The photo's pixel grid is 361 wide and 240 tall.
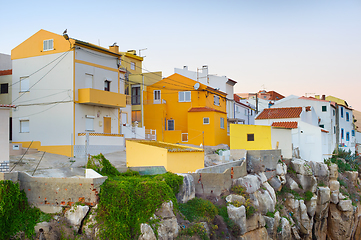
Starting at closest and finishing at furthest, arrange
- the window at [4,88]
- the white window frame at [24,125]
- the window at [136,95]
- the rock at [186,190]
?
the rock at [186,190] → the white window frame at [24,125] → the window at [4,88] → the window at [136,95]

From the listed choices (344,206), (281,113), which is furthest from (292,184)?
(281,113)

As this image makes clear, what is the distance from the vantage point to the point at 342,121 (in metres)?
50.9

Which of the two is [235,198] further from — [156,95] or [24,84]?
[156,95]

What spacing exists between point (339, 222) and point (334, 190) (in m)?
3.04

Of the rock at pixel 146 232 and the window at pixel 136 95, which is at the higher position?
the window at pixel 136 95

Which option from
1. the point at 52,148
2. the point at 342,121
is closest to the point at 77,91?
the point at 52,148

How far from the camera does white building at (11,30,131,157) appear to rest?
26.4 m

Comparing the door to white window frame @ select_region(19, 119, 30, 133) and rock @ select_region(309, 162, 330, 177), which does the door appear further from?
rock @ select_region(309, 162, 330, 177)

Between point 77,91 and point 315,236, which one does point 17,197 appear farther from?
point 315,236

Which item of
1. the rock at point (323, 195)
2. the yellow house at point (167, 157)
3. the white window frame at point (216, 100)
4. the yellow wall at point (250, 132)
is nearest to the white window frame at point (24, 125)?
the yellow house at point (167, 157)

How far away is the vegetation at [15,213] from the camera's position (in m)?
12.9

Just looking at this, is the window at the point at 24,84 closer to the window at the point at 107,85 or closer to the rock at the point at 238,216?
the window at the point at 107,85

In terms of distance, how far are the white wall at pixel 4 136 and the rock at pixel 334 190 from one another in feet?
95.7

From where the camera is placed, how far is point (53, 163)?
2266 cm
